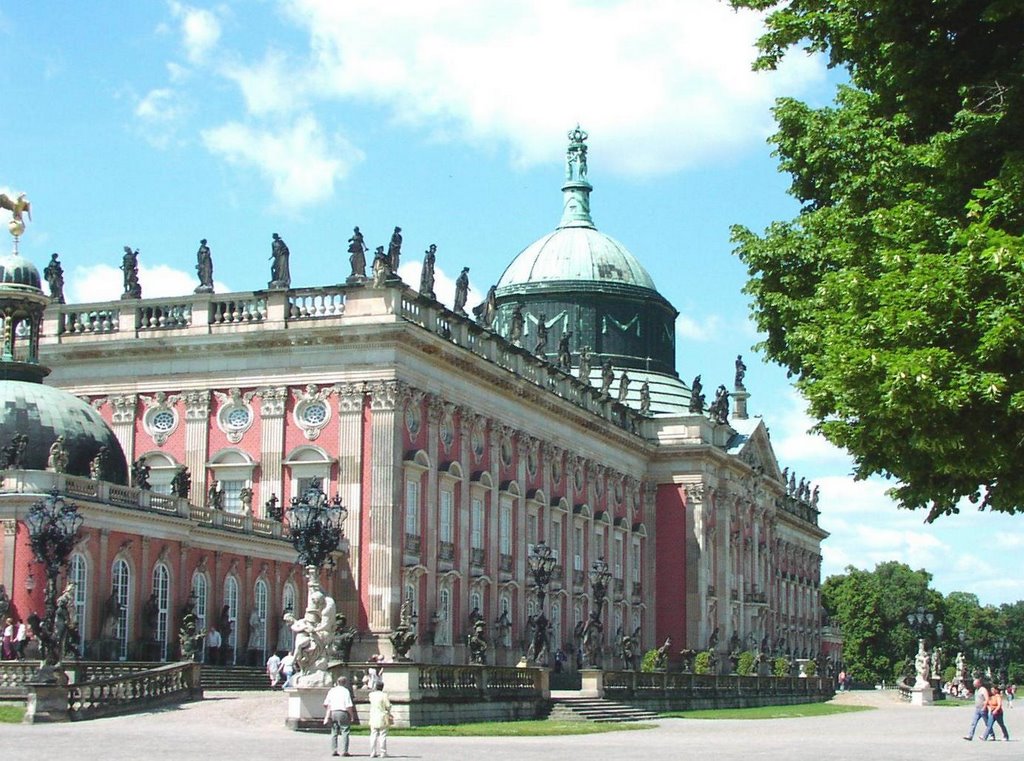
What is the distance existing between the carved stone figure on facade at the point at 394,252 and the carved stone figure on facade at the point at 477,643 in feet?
37.5

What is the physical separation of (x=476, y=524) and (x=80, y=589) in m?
19.8

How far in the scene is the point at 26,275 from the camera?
160ft

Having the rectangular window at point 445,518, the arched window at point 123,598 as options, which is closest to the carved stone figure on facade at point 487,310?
the rectangular window at point 445,518

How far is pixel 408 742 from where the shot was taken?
32.5 metres

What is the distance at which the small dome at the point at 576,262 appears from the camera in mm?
85812

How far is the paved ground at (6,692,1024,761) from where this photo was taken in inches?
1081

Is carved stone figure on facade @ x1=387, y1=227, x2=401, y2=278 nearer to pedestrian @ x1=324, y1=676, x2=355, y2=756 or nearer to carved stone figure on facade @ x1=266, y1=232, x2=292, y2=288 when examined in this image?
carved stone figure on facade @ x1=266, y1=232, x2=292, y2=288

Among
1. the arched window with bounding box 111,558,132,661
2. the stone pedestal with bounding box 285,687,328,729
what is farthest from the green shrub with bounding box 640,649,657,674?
Answer: the stone pedestal with bounding box 285,687,328,729

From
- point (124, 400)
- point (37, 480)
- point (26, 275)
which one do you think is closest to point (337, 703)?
point (37, 480)

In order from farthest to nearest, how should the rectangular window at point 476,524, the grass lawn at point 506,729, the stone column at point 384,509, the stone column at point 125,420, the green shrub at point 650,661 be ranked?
the green shrub at point 650,661 → the rectangular window at point 476,524 → the stone column at point 125,420 → the stone column at point 384,509 → the grass lawn at point 506,729

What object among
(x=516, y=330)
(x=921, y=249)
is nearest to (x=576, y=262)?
(x=516, y=330)

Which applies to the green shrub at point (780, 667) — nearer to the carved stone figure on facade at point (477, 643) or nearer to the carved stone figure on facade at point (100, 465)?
the carved stone figure on facade at point (477, 643)

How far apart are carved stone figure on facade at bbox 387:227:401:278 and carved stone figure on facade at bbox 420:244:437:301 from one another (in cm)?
187

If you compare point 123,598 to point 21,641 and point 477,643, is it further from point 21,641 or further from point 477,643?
point 477,643
